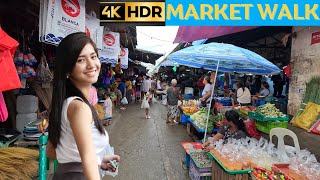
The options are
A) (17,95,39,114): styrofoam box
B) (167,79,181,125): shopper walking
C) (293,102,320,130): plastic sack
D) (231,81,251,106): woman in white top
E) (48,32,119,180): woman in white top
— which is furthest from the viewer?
(231,81,251,106): woman in white top

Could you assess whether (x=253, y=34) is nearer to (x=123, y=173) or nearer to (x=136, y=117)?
(x=136, y=117)

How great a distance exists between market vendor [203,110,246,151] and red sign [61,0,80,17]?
306 centimetres

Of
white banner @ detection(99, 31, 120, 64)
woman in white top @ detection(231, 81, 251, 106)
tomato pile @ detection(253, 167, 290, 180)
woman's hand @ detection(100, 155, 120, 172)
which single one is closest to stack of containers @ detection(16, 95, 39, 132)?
white banner @ detection(99, 31, 120, 64)

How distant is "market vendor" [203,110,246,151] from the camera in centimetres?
434

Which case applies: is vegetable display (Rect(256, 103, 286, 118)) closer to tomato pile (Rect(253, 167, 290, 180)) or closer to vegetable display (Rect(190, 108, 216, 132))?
vegetable display (Rect(190, 108, 216, 132))

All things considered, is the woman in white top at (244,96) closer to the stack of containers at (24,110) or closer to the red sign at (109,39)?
the red sign at (109,39)

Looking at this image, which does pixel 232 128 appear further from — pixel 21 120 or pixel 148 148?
pixel 21 120

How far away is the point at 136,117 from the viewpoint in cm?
1091

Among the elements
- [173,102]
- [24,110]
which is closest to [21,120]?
[24,110]

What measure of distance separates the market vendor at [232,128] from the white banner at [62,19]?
296cm

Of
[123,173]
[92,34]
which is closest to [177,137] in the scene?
[123,173]

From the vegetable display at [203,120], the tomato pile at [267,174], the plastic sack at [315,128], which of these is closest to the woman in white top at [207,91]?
the vegetable display at [203,120]

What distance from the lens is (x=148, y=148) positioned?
21.1ft

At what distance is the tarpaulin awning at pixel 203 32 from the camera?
28.5 ft
